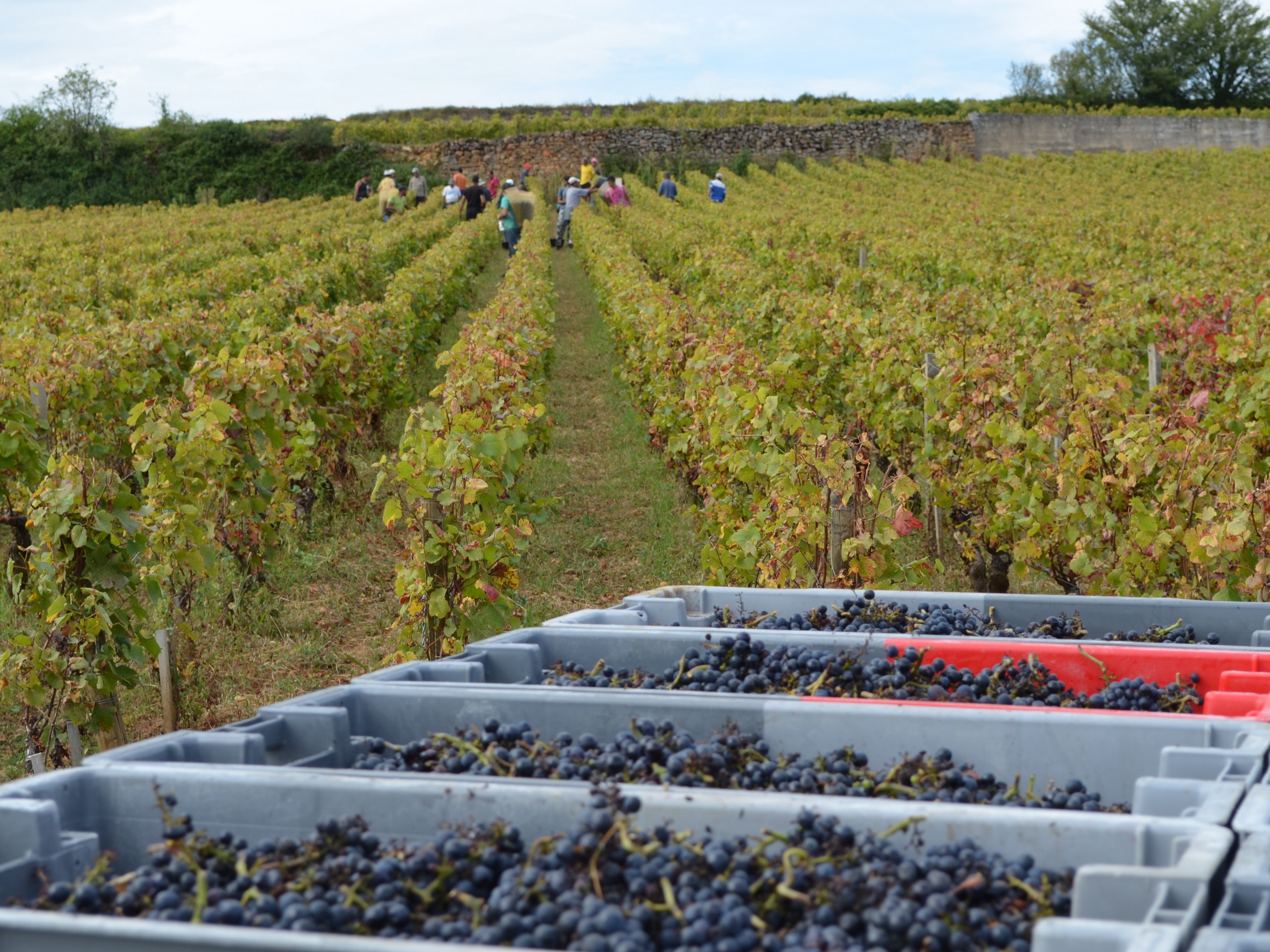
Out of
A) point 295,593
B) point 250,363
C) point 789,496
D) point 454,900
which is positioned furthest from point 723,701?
point 295,593

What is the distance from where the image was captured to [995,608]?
259 cm

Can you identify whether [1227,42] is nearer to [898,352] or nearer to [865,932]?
[898,352]

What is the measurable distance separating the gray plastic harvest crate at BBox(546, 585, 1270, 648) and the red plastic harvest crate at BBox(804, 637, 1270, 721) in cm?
24

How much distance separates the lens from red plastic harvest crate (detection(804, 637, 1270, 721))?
6.61 feet

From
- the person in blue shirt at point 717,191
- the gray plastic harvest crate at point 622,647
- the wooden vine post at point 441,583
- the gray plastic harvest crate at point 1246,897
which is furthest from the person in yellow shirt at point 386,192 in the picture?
the gray plastic harvest crate at point 1246,897

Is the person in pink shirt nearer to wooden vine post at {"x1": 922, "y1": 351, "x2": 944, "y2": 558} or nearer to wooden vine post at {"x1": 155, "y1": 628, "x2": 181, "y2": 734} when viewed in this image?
wooden vine post at {"x1": 922, "y1": 351, "x2": 944, "y2": 558}

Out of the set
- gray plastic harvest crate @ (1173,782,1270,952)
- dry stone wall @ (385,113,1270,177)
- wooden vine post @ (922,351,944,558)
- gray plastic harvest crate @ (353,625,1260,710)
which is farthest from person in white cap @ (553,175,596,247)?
gray plastic harvest crate @ (1173,782,1270,952)

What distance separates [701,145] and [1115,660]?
41.6 meters

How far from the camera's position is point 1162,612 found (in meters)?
2.43

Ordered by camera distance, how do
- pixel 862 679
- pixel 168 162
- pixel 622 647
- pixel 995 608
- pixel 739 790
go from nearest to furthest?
pixel 739 790 < pixel 862 679 < pixel 622 647 < pixel 995 608 < pixel 168 162

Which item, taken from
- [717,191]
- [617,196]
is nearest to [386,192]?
[617,196]

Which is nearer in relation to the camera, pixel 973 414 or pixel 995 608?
pixel 995 608

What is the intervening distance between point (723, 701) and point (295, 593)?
443cm

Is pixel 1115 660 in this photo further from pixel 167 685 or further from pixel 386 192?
pixel 386 192
